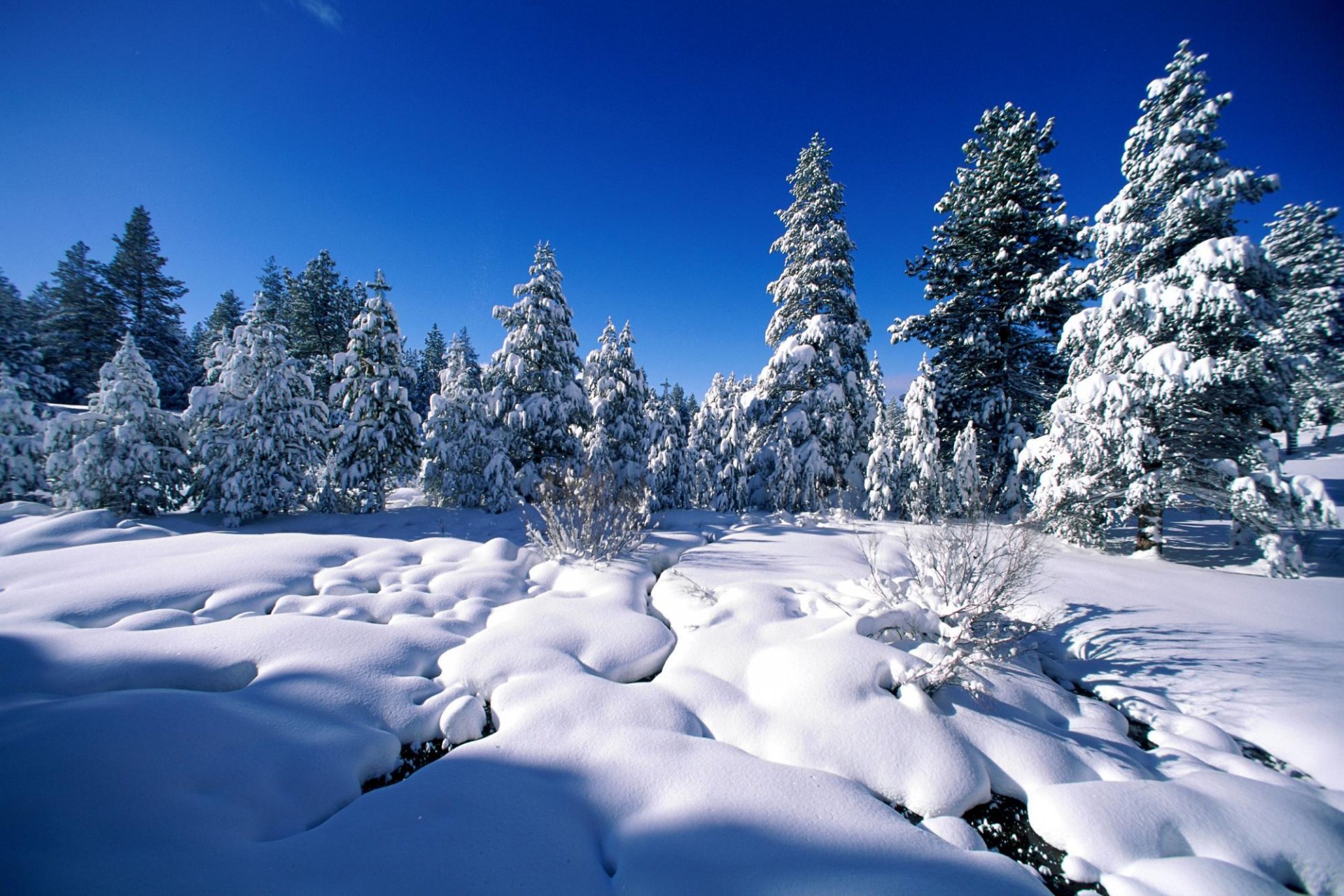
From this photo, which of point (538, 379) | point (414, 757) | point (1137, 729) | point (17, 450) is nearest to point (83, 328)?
point (17, 450)

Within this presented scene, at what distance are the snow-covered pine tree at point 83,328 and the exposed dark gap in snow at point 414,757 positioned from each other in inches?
1506

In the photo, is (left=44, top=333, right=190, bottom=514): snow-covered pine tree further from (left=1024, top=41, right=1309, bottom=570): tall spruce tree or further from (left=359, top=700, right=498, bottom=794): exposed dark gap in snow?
(left=1024, top=41, right=1309, bottom=570): tall spruce tree

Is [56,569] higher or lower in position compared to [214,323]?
lower

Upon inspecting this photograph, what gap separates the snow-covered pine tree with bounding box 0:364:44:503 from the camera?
1159 centimetres

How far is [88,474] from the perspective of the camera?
399 inches

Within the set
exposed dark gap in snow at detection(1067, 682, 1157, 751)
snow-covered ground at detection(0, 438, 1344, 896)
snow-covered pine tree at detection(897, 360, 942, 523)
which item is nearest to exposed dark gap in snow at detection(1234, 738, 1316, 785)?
snow-covered ground at detection(0, 438, 1344, 896)

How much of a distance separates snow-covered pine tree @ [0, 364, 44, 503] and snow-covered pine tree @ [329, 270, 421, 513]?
755cm

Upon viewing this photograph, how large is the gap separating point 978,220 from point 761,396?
7776 mm

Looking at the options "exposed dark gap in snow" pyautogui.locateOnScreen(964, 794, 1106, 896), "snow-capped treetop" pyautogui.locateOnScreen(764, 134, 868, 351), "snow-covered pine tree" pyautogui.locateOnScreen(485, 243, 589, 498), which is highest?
"snow-capped treetop" pyautogui.locateOnScreen(764, 134, 868, 351)

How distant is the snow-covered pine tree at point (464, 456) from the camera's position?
12.9m

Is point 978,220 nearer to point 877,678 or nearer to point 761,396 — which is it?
point 761,396

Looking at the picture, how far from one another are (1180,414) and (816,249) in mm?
8603

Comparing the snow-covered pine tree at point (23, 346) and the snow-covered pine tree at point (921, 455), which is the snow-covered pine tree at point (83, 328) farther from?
the snow-covered pine tree at point (921, 455)

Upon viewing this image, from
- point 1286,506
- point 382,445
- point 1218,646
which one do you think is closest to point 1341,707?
point 1218,646
